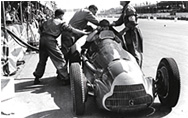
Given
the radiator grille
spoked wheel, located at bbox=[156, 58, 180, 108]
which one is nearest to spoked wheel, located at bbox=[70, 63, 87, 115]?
the radiator grille

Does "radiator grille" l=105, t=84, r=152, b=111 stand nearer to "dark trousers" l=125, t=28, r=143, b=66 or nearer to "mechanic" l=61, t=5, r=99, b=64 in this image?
"dark trousers" l=125, t=28, r=143, b=66

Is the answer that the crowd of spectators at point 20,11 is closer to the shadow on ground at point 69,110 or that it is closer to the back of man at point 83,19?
the back of man at point 83,19

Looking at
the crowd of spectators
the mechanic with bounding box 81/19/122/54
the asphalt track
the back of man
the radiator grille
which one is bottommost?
the asphalt track

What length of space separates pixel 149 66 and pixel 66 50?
2866 mm

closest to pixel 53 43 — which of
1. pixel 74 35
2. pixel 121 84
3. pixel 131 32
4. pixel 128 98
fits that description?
pixel 74 35

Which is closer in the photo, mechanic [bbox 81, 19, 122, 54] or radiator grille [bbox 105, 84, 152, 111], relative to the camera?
radiator grille [bbox 105, 84, 152, 111]

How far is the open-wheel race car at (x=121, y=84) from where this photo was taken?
4.03 metres

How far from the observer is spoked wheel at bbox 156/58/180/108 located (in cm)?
432

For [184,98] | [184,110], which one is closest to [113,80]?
[184,110]

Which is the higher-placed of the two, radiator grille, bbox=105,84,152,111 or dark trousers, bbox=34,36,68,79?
dark trousers, bbox=34,36,68,79

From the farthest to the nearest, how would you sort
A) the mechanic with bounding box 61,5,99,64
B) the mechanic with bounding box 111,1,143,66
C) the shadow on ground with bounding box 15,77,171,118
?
1. the mechanic with bounding box 61,5,99,64
2. the mechanic with bounding box 111,1,143,66
3. the shadow on ground with bounding box 15,77,171,118

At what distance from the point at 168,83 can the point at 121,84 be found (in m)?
0.89

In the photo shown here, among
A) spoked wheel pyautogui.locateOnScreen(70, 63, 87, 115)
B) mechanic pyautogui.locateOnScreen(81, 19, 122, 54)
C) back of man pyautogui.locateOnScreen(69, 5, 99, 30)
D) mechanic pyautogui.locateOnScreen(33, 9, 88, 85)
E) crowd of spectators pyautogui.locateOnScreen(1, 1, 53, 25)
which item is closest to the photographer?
spoked wheel pyautogui.locateOnScreen(70, 63, 87, 115)

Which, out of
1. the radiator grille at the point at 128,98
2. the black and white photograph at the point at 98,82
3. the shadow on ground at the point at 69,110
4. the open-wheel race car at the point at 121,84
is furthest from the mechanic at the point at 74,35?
the radiator grille at the point at 128,98
